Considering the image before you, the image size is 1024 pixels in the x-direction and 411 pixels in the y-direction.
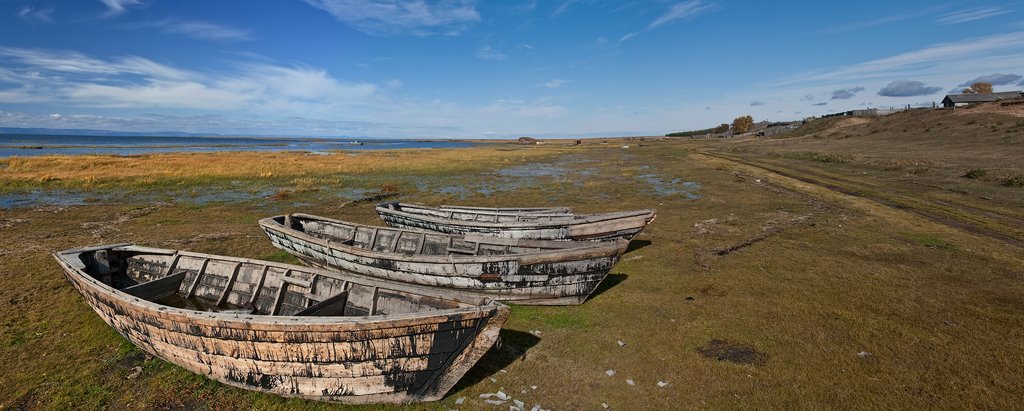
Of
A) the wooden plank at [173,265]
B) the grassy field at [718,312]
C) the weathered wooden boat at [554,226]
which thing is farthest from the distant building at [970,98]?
the wooden plank at [173,265]

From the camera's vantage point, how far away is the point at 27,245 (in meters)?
15.6

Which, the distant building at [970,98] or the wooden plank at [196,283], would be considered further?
the distant building at [970,98]

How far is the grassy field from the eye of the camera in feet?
23.1

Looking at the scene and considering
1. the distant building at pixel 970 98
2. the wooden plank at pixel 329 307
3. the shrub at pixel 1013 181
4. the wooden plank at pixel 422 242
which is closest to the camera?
the wooden plank at pixel 329 307

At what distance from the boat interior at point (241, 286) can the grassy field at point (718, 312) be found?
1239mm

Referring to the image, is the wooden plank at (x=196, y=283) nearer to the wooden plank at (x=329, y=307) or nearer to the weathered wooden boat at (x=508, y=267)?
the weathered wooden boat at (x=508, y=267)

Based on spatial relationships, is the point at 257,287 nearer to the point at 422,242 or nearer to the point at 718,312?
the point at 422,242

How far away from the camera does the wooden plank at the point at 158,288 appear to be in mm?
9274

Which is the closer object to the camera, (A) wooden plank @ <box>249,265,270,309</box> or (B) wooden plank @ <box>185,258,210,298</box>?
(A) wooden plank @ <box>249,265,270,309</box>

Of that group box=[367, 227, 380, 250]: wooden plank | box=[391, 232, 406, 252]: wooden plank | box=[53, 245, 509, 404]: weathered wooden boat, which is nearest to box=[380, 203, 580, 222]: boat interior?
box=[391, 232, 406, 252]: wooden plank

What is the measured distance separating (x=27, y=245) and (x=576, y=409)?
68.2 feet

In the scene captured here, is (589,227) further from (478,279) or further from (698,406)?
(698,406)

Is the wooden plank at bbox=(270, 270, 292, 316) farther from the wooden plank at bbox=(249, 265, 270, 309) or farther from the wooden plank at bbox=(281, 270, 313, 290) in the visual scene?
the wooden plank at bbox=(249, 265, 270, 309)

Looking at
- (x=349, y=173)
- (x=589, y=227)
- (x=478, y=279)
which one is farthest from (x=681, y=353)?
(x=349, y=173)
